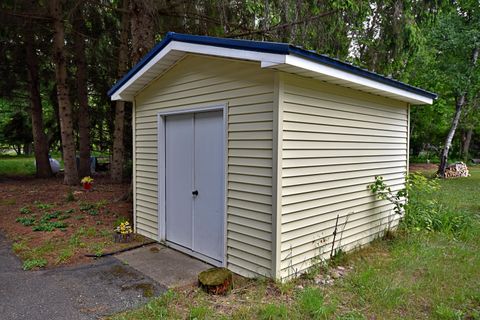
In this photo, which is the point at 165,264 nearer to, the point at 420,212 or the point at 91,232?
the point at 91,232

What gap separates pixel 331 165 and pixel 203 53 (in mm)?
2194

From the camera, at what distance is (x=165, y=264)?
4352mm

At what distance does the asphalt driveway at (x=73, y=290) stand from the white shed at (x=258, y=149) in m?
1.05

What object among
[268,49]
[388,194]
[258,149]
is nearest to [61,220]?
[258,149]

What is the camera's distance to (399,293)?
3.41 meters

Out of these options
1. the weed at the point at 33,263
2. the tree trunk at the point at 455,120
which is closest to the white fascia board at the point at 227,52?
the weed at the point at 33,263

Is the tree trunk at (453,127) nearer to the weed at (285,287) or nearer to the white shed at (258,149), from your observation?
the white shed at (258,149)

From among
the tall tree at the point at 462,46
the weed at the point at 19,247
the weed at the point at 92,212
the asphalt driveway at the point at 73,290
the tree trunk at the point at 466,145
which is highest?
the tall tree at the point at 462,46

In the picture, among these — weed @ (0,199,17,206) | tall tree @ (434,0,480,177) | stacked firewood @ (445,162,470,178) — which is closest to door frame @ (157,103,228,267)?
weed @ (0,199,17,206)

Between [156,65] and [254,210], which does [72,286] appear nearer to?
[254,210]

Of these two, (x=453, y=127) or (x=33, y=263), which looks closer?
(x=33, y=263)

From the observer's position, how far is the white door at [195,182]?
424 centimetres

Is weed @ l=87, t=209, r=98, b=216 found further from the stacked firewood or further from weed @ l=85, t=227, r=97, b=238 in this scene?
the stacked firewood

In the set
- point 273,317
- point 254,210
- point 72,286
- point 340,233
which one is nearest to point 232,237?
point 254,210
